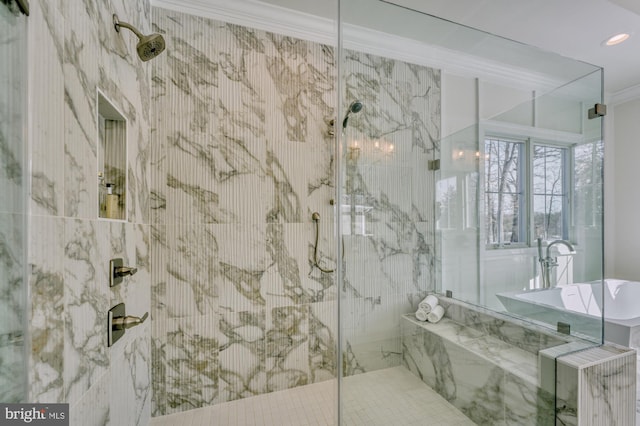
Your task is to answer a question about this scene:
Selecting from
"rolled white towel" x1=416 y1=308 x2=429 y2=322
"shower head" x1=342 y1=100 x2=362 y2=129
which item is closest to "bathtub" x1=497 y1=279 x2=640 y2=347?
"rolled white towel" x1=416 y1=308 x2=429 y2=322

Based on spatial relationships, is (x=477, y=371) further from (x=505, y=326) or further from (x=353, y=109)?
(x=353, y=109)

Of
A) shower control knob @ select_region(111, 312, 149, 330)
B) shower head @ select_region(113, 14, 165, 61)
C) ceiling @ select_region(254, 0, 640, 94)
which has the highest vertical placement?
ceiling @ select_region(254, 0, 640, 94)

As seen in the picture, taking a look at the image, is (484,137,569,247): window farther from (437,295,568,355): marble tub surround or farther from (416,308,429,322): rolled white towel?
(416,308,429,322): rolled white towel

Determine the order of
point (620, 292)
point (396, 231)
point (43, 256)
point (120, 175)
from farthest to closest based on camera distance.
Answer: point (620, 292)
point (396, 231)
point (120, 175)
point (43, 256)

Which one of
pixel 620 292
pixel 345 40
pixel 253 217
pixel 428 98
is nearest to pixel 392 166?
pixel 428 98

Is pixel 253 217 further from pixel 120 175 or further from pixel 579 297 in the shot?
pixel 579 297

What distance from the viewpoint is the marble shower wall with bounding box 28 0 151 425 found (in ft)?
2.03

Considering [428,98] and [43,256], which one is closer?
[43,256]

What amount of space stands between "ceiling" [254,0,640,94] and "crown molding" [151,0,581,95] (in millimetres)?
86

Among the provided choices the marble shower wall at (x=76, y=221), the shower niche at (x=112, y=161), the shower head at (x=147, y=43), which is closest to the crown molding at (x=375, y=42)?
the marble shower wall at (x=76, y=221)

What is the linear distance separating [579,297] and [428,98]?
4.83ft

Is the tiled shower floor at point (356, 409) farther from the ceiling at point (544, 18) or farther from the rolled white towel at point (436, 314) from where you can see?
the ceiling at point (544, 18)

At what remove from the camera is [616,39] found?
6.70 ft

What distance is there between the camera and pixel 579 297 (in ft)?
4.98
